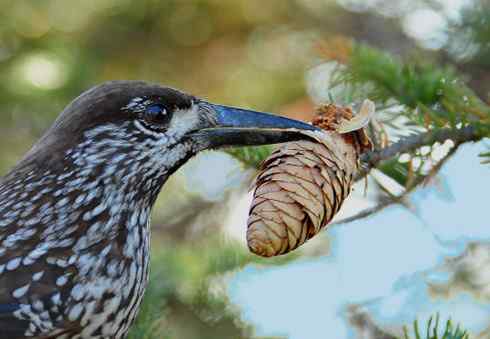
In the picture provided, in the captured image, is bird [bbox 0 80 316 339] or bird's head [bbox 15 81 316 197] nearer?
bird [bbox 0 80 316 339]

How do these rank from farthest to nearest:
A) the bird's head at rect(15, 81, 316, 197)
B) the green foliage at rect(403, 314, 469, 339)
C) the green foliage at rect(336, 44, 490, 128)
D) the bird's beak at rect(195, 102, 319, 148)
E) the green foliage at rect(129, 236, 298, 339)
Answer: the green foliage at rect(129, 236, 298, 339)
the bird's head at rect(15, 81, 316, 197)
the bird's beak at rect(195, 102, 319, 148)
the green foliage at rect(336, 44, 490, 128)
the green foliage at rect(403, 314, 469, 339)

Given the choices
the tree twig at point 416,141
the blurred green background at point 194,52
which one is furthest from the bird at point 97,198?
the blurred green background at point 194,52

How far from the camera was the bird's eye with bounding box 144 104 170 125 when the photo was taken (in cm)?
300

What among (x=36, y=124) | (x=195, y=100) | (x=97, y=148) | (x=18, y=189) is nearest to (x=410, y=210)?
(x=195, y=100)

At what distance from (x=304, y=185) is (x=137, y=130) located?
1.96 feet

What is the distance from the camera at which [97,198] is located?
2.92 m

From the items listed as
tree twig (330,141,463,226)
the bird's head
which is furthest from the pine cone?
the bird's head

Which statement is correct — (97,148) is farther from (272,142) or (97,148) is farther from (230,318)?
(230,318)

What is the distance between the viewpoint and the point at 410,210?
3137mm

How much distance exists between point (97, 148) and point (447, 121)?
0.92 meters

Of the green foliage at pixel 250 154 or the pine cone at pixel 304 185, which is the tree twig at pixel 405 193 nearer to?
the pine cone at pixel 304 185

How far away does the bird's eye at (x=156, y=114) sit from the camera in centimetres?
300

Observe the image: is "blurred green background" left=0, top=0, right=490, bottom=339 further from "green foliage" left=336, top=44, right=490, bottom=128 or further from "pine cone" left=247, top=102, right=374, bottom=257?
"pine cone" left=247, top=102, right=374, bottom=257

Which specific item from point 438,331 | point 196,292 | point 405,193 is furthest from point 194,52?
point 438,331
